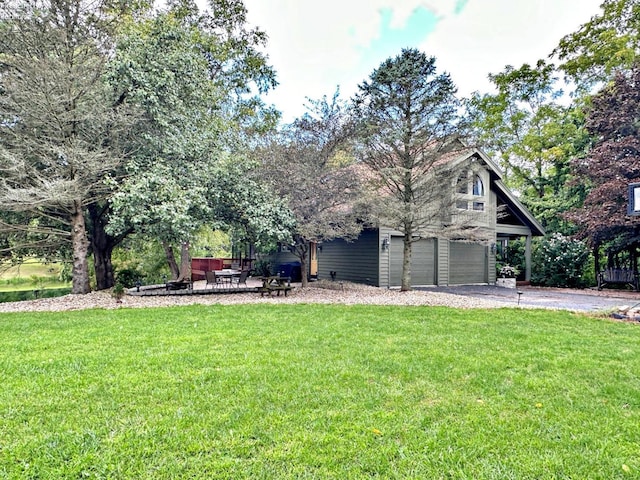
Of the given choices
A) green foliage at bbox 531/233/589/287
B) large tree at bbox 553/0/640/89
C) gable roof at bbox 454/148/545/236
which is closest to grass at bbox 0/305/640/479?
gable roof at bbox 454/148/545/236

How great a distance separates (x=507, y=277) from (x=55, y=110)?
18108mm

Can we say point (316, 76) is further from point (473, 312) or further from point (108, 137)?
point (473, 312)

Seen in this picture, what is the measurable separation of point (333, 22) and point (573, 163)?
1074 cm

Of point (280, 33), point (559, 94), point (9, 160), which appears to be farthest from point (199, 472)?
point (559, 94)

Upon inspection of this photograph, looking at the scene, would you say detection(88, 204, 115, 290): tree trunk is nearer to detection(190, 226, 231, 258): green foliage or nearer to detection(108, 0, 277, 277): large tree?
detection(108, 0, 277, 277): large tree

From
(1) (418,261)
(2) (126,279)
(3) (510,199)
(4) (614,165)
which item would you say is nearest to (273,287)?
(2) (126,279)

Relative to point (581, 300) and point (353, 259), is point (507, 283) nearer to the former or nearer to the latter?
point (581, 300)

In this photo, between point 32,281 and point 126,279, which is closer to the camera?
point 126,279

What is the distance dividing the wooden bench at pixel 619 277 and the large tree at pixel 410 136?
25.9 ft

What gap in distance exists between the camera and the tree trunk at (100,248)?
12.7 metres

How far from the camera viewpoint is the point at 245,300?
10.6 m

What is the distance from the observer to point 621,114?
1378 centimetres

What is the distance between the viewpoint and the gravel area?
30.8 ft

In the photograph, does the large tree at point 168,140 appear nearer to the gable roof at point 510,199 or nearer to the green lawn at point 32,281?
the gable roof at point 510,199
